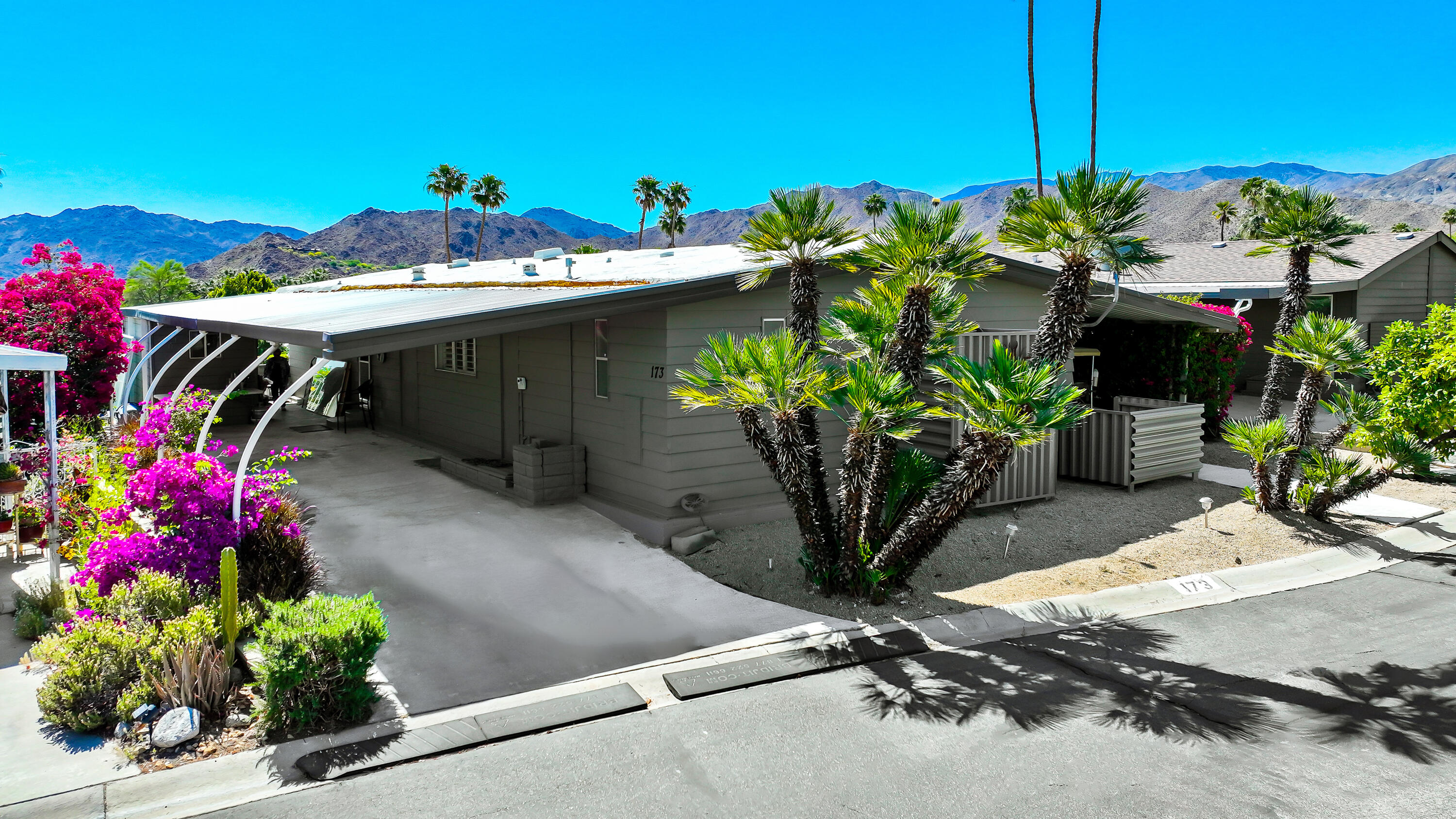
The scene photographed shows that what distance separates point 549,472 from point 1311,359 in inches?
331

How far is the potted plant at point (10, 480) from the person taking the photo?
705 centimetres

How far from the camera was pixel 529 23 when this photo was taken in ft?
145

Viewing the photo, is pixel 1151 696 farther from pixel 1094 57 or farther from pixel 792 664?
pixel 1094 57

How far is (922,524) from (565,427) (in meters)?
4.95

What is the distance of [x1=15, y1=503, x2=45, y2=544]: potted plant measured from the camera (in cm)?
750

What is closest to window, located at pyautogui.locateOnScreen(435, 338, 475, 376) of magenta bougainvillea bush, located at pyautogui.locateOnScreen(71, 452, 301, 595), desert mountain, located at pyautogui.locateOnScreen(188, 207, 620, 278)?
magenta bougainvillea bush, located at pyautogui.locateOnScreen(71, 452, 301, 595)

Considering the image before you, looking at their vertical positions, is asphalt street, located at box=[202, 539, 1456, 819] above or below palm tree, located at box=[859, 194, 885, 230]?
below

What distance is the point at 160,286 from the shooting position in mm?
48406

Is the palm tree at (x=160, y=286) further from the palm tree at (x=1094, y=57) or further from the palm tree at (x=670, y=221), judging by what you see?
the palm tree at (x=1094, y=57)

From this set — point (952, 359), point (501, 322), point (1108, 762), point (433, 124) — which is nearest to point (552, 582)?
point (501, 322)

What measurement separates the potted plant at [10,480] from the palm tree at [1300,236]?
11411 mm

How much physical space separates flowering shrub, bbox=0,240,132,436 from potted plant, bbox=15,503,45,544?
2.34 meters

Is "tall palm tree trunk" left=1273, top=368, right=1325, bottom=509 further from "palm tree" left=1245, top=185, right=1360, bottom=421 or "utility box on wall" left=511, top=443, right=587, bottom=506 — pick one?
"utility box on wall" left=511, top=443, right=587, bottom=506

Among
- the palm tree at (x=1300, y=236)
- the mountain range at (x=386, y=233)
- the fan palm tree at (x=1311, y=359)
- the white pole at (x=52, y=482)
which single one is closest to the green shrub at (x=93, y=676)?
the white pole at (x=52, y=482)
